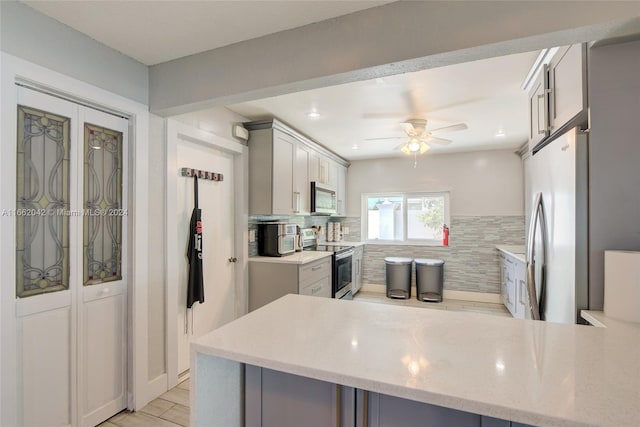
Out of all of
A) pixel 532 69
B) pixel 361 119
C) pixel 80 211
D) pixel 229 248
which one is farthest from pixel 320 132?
pixel 80 211

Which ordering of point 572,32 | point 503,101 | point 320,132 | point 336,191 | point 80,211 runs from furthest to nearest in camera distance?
1. point 336,191
2. point 320,132
3. point 503,101
4. point 80,211
5. point 572,32

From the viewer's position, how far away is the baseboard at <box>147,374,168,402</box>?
2.10 meters

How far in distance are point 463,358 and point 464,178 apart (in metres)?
4.42

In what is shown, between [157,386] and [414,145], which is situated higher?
[414,145]

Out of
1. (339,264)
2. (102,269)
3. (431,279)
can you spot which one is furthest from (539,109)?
(431,279)

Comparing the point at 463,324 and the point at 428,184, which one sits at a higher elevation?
the point at 428,184

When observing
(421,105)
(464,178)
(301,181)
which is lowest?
(301,181)

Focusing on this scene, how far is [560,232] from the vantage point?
1.54m

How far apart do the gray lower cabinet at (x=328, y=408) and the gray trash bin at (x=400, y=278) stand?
389 centimetres

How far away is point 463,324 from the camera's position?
122 centimetres

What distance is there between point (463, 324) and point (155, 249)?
1990mm

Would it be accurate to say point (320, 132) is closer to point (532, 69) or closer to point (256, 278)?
point (256, 278)

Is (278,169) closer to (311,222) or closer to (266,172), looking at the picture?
(266,172)

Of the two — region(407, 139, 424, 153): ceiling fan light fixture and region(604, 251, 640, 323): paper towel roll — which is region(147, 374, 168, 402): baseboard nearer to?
region(604, 251, 640, 323): paper towel roll
